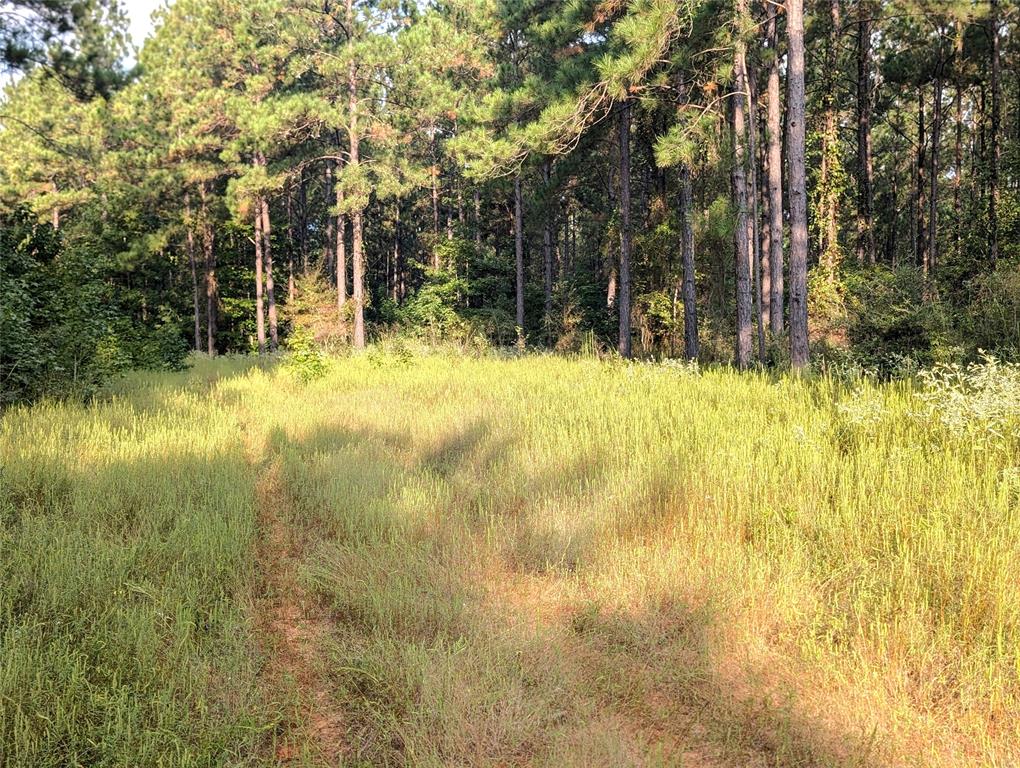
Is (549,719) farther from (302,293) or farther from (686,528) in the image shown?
(302,293)

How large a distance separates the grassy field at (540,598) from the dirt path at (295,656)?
16 millimetres

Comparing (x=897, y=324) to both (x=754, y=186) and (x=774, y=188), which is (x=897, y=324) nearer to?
(x=774, y=188)

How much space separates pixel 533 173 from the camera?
22438mm

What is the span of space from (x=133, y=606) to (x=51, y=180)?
37.8 metres

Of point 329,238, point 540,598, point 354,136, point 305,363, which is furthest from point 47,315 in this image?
point 329,238

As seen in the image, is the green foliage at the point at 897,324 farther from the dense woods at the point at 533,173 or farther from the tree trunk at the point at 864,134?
the tree trunk at the point at 864,134

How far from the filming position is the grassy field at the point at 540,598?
7.38 feet

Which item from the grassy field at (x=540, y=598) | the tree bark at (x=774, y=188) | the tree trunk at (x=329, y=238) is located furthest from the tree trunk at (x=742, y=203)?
the tree trunk at (x=329, y=238)

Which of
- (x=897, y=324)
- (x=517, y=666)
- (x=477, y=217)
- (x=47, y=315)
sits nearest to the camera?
(x=517, y=666)

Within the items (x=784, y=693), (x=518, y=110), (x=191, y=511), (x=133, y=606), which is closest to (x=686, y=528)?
(x=784, y=693)

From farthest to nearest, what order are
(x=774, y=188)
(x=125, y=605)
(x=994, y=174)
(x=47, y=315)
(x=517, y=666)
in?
(x=994, y=174) < (x=774, y=188) < (x=47, y=315) < (x=125, y=605) < (x=517, y=666)

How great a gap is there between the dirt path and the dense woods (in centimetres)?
654

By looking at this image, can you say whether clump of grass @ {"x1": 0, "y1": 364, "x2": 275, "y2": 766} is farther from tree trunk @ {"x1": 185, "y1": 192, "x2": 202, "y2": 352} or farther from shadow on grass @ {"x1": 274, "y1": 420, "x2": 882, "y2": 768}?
tree trunk @ {"x1": 185, "y1": 192, "x2": 202, "y2": 352}

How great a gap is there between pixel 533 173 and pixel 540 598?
71.0 feet
